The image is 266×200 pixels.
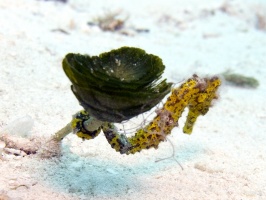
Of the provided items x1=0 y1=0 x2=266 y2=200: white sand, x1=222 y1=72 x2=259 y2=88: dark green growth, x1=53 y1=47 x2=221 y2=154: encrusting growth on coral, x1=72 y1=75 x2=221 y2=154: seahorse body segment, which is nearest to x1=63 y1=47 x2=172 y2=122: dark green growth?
x1=53 y1=47 x2=221 y2=154: encrusting growth on coral

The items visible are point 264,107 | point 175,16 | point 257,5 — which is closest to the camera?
point 264,107

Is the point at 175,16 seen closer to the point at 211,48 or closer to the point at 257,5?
the point at 211,48

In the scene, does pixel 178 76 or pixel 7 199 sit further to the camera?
pixel 178 76

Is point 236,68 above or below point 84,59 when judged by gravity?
below

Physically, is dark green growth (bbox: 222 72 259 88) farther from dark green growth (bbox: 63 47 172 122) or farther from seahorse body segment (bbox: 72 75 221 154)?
dark green growth (bbox: 63 47 172 122)

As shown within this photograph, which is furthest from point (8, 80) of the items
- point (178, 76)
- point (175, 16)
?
point (175, 16)

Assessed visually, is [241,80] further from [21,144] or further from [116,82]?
[116,82]
